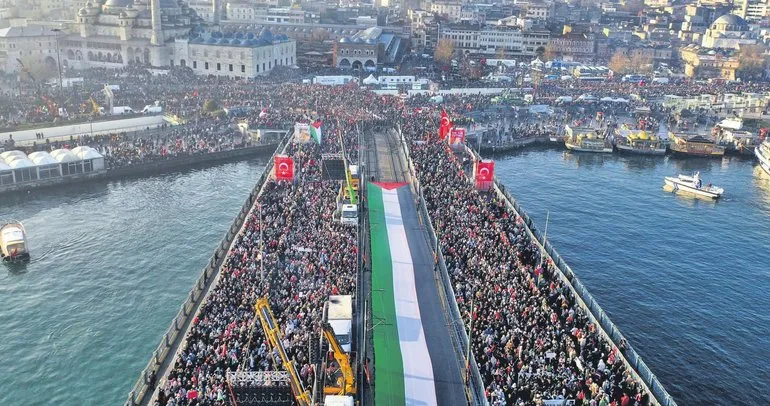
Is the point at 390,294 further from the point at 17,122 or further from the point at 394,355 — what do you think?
the point at 17,122

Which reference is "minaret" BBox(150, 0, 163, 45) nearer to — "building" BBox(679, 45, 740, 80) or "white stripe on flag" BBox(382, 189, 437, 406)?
"white stripe on flag" BBox(382, 189, 437, 406)

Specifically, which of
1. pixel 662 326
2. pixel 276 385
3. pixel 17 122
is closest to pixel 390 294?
pixel 276 385

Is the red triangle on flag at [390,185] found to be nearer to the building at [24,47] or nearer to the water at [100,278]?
the water at [100,278]

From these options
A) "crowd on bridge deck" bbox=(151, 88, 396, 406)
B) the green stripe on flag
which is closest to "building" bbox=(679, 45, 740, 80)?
"crowd on bridge deck" bbox=(151, 88, 396, 406)

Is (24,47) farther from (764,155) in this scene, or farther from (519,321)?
(764,155)

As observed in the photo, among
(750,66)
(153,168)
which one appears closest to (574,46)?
(750,66)
